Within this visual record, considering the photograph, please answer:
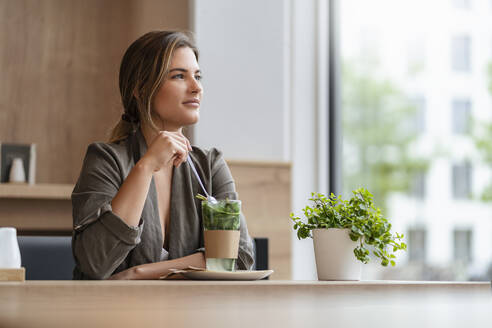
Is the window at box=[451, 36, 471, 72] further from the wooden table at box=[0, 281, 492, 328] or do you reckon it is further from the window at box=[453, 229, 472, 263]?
the wooden table at box=[0, 281, 492, 328]

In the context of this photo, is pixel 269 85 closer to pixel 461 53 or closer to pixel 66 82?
pixel 66 82

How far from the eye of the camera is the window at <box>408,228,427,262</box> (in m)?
15.9

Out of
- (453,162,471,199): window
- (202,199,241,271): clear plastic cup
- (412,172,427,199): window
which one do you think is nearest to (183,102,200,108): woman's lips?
(202,199,241,271): clear plastic cup

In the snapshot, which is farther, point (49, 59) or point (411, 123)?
point (411, 123)

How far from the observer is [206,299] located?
791 millimetres

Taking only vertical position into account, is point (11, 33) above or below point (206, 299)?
above

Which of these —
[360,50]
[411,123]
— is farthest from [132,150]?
[411,123]

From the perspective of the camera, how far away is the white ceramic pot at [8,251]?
3.92 ft

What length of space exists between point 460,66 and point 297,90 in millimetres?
13765

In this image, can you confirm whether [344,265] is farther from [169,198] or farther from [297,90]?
[297,90]

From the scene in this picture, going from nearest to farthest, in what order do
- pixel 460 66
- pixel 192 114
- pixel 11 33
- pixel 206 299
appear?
pixel 206 299
pixel 192 114
pixel 11 33
pixel 460 66

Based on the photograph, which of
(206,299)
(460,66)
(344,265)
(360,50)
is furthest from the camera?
(460,66)

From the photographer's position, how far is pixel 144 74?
1.88 meters

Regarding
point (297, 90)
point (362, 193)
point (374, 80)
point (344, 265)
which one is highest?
point (374, 80)
